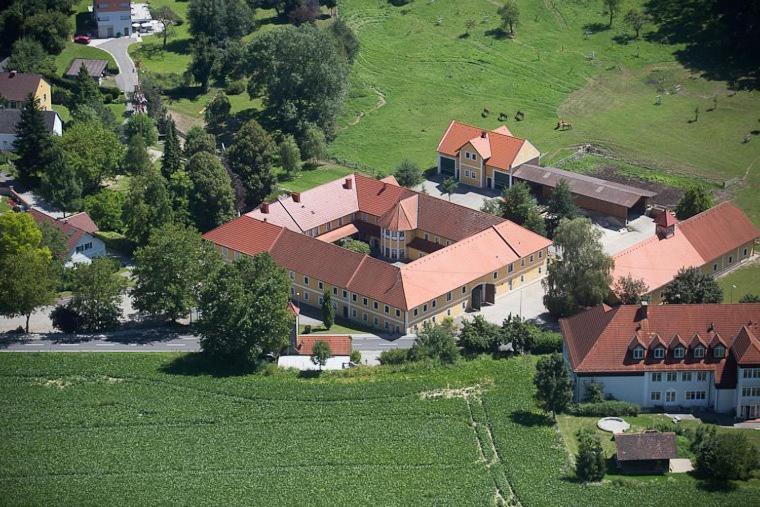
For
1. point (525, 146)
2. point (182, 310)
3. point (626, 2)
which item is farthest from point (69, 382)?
point (626, 2)

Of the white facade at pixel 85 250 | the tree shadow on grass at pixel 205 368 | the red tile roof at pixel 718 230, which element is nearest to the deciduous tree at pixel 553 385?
the tree shadow on grass at pixel 205 368

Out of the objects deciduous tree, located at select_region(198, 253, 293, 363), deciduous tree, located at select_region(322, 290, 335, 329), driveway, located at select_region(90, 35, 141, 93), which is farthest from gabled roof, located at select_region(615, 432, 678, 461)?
driveway, located at select_region(90, 35, 141, 93)

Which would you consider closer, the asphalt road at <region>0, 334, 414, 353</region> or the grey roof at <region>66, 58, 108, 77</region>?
the asphalt road at <region>0, 334, 414, 353</region>

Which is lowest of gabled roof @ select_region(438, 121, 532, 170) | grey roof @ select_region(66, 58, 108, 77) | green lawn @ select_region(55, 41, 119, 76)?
gabled roof @ select_region(438, 121, 532, 170)

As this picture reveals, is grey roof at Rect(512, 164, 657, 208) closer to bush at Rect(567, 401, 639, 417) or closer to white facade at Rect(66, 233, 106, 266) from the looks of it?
bush at Rect(567, 401, 639, 417)

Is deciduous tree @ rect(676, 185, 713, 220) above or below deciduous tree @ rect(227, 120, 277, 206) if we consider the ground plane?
below

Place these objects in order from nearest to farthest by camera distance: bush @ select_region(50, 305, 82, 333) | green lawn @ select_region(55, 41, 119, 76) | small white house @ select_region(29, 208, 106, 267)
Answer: bush @ select_region(50, 305, 82, 333)
small white house @ select_region(29, 208, 106, 267)
green lawn @ select_region(55, 41, 119, 76)
